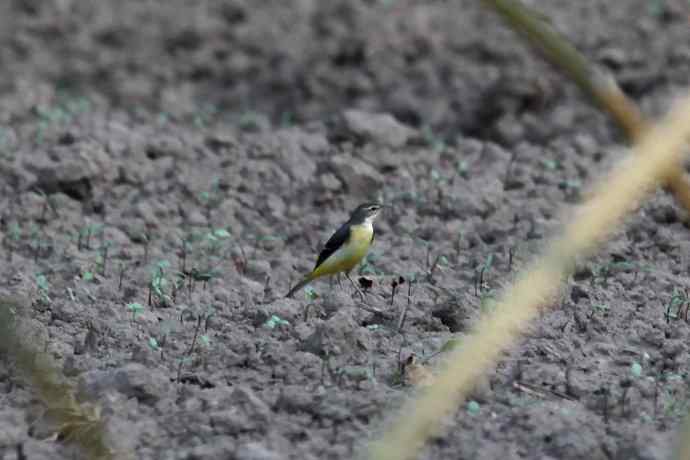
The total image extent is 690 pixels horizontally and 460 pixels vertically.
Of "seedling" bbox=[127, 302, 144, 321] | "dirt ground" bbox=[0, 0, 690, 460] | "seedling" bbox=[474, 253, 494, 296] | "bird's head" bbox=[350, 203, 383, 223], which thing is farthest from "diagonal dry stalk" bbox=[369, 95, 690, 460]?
"bird's head" bbox=[350, 203, 383, 223]

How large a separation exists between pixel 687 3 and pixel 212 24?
171 inches

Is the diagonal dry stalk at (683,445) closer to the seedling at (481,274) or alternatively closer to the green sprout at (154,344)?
the green sprout at (154,344)

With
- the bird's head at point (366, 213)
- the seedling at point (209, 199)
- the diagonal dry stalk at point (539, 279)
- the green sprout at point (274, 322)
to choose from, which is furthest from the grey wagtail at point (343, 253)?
the diagonal dry stalk at point (539, 279)

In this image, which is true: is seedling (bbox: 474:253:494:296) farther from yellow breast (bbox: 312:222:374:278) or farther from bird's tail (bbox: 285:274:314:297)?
bird's tail (bbox: 285:274:314:297)

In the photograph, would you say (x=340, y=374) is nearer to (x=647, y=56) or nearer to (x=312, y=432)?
(x=312, y=432)

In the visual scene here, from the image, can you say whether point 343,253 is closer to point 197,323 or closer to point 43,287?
point 197,323

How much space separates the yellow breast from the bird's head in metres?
0.23

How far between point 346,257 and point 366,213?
1.64 ft

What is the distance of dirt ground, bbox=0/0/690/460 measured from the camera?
469cm

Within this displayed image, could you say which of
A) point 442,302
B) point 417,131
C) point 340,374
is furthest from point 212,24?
point 340,374

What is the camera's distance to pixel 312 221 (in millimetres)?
8133

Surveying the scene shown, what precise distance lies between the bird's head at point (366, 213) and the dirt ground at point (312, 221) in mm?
256

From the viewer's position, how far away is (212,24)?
1297cm

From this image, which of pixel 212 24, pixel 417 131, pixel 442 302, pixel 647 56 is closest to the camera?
pixel 442 302
